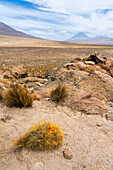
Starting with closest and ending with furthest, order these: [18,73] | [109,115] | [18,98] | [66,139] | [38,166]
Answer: [38,166]
[66,139]
[109,115]
[18,98]
[18,73]

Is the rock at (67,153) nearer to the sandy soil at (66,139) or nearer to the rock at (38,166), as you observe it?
the sandy soil at (66,139)

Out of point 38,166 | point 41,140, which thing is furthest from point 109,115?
point 38,166

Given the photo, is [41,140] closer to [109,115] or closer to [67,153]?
[67,153]

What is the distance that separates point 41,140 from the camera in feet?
9.03

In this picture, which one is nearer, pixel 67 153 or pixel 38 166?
pixel 38 166

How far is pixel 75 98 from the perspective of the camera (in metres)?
4.78

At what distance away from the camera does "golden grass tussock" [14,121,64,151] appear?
2.76 meters

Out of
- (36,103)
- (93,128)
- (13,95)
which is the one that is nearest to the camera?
(93,128)

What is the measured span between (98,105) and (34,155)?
284cm

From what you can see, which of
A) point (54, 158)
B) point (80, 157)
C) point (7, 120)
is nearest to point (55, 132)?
point (54, 158)

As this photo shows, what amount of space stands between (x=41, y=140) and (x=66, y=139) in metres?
0.72

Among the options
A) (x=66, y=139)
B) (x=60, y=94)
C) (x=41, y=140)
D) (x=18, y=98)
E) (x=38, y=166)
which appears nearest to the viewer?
(x=38, y=166)

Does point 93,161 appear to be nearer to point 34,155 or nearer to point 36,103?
point 34,155

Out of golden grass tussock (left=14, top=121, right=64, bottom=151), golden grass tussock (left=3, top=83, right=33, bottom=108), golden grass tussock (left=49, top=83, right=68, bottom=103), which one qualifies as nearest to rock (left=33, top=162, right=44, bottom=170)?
golden grass tussock (left=14, top=121, right=64, bottom=151)
